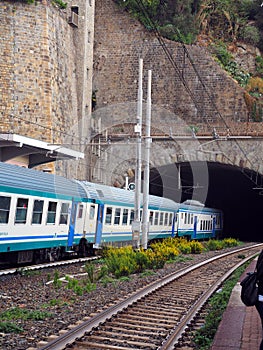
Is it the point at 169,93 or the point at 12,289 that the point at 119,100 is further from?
the point at 12,289

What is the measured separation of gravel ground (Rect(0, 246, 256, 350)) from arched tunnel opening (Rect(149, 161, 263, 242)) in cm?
2493

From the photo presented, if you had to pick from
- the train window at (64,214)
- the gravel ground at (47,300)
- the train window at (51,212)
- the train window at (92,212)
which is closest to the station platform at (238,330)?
the gravel ground at (47,300)

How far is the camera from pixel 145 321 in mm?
8867

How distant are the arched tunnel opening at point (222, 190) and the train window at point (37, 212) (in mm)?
22878

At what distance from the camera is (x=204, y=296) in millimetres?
11680

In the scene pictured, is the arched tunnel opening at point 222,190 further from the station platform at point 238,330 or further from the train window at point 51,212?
the station platform at point 238,330

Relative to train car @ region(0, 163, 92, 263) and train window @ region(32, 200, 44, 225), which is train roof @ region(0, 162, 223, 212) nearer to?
train car @ region(0, 163, 92, 263)

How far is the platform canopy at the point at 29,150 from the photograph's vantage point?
2050 cm

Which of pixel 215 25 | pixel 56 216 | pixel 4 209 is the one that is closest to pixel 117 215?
pixel 56 216

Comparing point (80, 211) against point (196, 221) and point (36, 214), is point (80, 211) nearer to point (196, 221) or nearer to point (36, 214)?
point (36, 214)

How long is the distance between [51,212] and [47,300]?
5723 millimetres

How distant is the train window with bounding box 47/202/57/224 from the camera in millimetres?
16109

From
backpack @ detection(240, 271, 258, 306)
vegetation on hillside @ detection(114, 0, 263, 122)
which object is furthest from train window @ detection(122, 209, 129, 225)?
vegetation on hillside @ detection(114, 0, 263, 122)

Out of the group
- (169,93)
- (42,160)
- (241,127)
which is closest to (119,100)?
(169,93)
